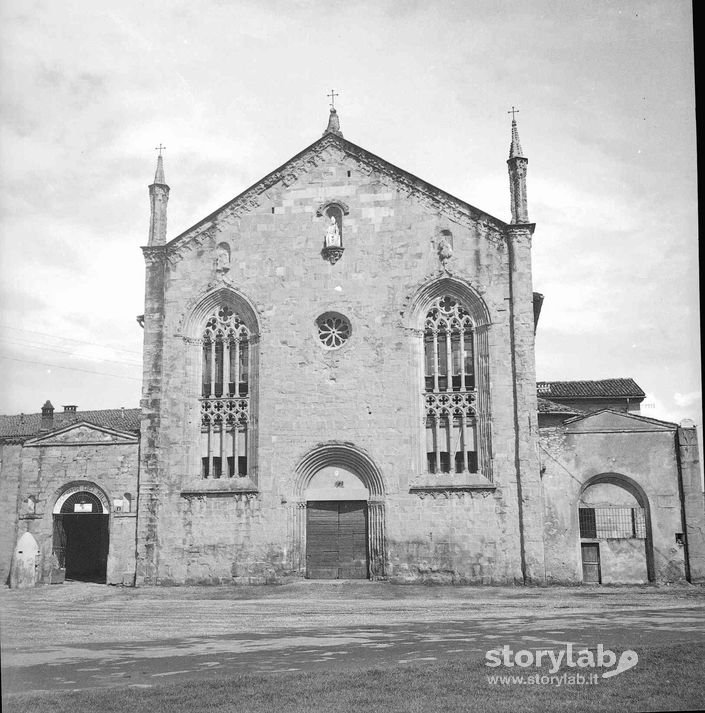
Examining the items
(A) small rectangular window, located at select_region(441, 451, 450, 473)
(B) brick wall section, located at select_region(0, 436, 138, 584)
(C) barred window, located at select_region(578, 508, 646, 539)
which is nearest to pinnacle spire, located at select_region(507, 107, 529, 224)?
(A) small rectangular window, located at select_region(441, 451, 450, 473)

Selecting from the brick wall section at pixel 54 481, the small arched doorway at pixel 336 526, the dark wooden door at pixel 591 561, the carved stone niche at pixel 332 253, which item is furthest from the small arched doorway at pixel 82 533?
the dark wooden door at pixel 591 561

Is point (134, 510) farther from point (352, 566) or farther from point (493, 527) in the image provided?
point (493, 527)

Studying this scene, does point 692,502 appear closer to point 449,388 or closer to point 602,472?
point 602,472

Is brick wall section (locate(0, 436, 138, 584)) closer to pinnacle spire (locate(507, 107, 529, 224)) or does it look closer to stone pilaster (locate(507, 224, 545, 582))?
stone pilaster (locate(507, 224, 545, 582))

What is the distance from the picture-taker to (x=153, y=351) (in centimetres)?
2975

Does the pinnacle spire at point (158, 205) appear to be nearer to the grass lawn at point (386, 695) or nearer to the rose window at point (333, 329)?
the rose window at point (333, 329)

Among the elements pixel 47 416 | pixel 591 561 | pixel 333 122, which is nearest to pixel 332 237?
pixel 333 122

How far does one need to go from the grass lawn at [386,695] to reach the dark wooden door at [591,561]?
48.4ft

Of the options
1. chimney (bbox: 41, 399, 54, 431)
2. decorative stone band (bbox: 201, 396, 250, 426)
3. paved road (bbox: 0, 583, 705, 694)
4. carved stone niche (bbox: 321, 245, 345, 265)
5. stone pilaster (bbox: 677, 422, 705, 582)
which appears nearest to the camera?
paved road (bbox: 0, 583, 705, 694)

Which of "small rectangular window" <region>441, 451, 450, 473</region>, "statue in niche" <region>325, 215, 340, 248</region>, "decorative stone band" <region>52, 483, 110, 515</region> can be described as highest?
"statue in niche" <region>325, 215, 340, 248</region>

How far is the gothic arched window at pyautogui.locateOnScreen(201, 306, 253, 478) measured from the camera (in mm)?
29125

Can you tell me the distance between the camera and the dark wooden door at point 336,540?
27.8 m

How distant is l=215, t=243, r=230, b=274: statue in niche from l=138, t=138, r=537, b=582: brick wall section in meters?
0.21

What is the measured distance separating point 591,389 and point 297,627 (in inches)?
1041
